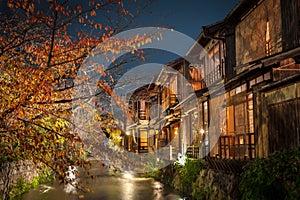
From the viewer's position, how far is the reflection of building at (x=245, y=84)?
1177 cm

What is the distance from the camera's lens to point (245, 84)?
17406 millimetres

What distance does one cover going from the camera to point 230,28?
68.4 ft

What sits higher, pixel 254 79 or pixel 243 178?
pixel 254 79

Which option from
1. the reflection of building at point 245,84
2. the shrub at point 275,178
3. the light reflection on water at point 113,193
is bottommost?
the light reflection on water at point 113,193

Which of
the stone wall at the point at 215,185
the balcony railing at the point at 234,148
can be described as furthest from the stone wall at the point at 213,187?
the balcony railing at the point at 234,148

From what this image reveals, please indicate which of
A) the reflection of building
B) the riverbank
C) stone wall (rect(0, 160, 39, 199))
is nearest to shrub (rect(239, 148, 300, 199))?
the riverbank

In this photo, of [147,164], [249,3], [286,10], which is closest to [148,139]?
[147,164]

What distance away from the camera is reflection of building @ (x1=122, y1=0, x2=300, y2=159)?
38.6 ft

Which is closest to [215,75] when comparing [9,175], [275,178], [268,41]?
[268,41]

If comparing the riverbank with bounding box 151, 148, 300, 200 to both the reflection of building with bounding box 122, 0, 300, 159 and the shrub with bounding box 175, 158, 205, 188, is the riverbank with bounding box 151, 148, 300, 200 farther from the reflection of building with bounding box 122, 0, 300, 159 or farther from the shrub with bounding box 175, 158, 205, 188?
the reflection of building with bounding box 122, 0, 300, 159

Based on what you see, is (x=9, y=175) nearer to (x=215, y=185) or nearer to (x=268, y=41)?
(x=215, y=185)

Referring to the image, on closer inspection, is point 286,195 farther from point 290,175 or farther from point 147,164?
point 147,164

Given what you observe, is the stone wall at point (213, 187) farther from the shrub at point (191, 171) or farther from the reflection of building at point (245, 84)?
the reflection of building at point (245, 84)

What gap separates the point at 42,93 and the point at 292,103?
26.8 ft
